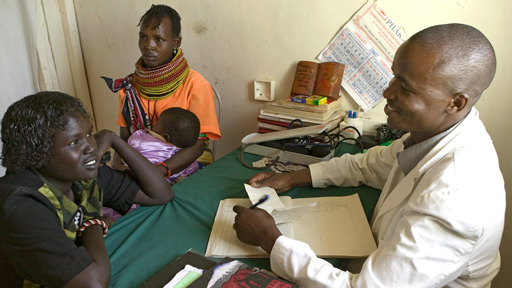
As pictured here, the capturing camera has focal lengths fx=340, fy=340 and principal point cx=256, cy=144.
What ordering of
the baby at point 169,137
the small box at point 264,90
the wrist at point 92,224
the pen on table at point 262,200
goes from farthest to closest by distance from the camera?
the small box at point 264,90
the baby at point 169,137
the pen on table at point 262,200
the wrist at point 92,224

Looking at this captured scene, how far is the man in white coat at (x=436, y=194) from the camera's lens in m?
0.72

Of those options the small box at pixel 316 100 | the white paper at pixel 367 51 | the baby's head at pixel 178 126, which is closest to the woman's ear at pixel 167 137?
the baby's head at pixel 178 126

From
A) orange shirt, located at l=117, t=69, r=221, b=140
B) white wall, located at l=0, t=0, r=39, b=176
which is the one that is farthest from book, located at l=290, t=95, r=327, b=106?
white wall, located at l=0, t=0, r=39, b=176

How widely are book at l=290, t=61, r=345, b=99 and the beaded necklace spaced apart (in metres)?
0.64

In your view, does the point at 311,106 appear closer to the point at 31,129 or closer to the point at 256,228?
the point at 256,228

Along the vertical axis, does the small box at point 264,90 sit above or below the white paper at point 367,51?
below

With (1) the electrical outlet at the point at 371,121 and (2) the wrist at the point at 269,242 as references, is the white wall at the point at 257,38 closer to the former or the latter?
(1) the electrical outlet at the point at 371,121

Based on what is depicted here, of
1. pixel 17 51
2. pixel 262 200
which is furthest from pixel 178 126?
pixel 17 51

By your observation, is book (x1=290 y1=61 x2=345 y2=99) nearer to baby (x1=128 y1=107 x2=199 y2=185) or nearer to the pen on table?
baby (x1=128 y1=107 x2=199 y2=185)

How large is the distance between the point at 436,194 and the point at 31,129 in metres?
0.98

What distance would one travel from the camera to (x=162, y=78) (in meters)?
1.80

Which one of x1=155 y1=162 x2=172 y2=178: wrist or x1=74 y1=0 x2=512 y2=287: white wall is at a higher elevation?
x1=74 y1=0 x2=512 y2=287: white wall

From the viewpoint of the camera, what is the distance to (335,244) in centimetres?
98

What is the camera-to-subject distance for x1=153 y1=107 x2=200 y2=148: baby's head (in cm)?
171
